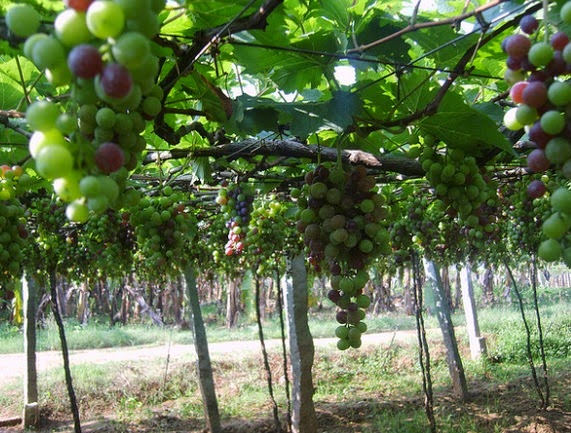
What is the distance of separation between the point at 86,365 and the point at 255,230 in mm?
8540

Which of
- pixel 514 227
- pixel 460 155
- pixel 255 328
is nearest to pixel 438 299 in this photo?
pixel 514 227

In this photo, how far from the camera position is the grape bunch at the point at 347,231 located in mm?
1620

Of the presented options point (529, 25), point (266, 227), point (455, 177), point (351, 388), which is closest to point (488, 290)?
point (351, 388)

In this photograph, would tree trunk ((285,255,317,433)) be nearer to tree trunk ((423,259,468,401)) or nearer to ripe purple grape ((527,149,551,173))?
tree trunk ((423,259,468,401))

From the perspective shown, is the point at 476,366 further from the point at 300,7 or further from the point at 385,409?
the point at 300,7

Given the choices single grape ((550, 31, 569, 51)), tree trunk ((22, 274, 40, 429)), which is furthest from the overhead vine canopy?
tree trunk ((22, 274, 40, 429))

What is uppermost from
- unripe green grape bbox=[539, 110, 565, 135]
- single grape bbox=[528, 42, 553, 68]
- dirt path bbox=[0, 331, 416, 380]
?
single grape bbox=[528, 42, 553, 68]

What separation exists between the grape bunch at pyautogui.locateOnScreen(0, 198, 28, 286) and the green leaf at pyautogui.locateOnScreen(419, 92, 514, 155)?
1.46 metres

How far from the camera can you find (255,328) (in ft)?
59.9

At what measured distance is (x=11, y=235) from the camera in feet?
6.13

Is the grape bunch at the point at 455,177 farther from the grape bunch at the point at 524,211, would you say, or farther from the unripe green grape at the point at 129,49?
the grape bunch at the point at 524,211

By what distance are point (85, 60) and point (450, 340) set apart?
27.5ft

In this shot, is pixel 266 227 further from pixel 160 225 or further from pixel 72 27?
pixel 72 27

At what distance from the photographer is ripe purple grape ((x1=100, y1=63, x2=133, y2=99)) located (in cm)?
53
